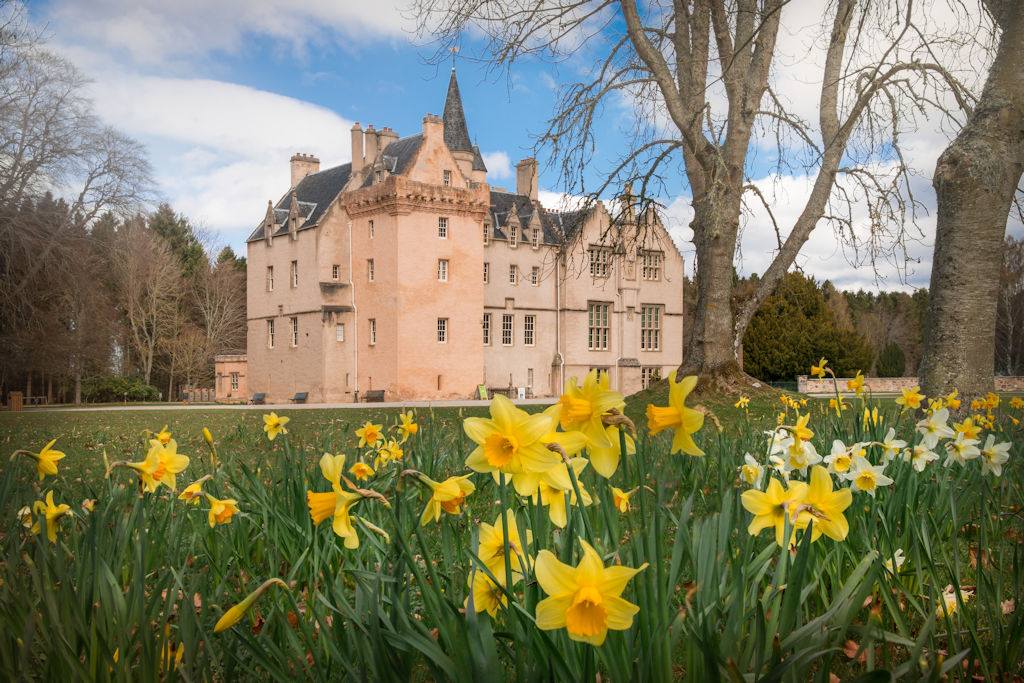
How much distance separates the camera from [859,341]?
3975 centimetres

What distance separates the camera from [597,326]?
3847 centimetres

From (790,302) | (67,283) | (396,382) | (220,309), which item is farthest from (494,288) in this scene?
(67,283)

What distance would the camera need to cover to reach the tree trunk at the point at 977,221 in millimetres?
7383

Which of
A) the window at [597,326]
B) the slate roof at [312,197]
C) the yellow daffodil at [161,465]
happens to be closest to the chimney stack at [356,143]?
the slate roof at [312,197]

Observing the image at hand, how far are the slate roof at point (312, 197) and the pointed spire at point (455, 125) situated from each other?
5003 millimetres

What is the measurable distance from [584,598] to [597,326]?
37556 mm

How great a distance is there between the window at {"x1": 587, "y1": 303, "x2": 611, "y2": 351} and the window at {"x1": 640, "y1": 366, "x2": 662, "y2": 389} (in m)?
2.71

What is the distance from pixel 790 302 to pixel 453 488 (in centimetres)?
3970

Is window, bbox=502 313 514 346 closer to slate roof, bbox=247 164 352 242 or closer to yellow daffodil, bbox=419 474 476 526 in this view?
slate roof, bbox=247 164 352 242

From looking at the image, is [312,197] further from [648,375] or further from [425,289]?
[648,375]

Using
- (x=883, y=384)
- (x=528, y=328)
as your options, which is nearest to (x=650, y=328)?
(x=528, y=328)

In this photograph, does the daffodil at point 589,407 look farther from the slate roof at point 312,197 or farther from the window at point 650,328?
the window at point 650,328

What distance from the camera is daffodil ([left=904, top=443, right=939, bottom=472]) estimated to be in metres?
2.94

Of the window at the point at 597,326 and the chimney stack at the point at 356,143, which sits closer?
the chimney stack at the point at 356,143
